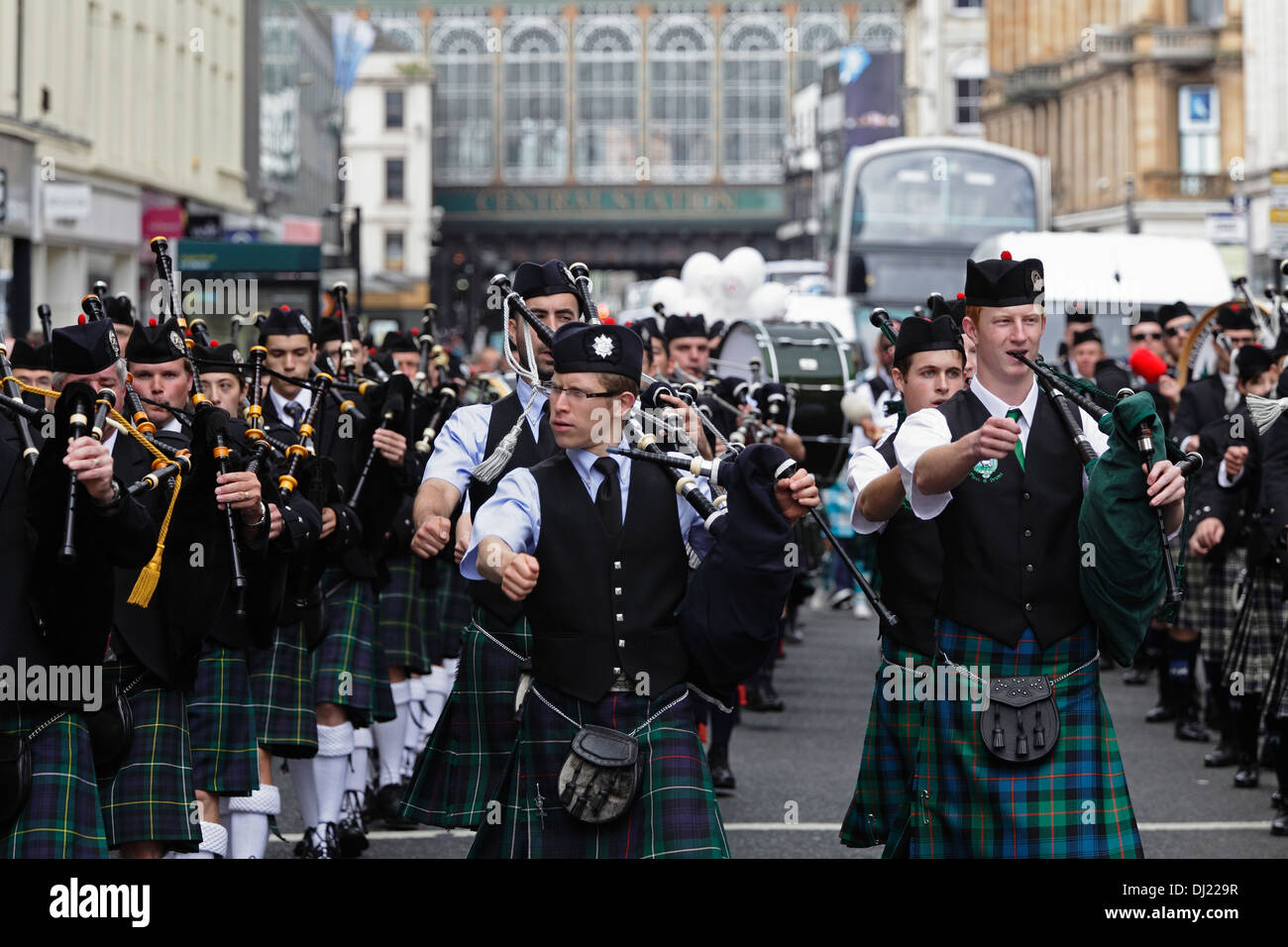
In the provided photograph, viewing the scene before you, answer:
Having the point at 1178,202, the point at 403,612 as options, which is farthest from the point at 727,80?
the point at 403,612

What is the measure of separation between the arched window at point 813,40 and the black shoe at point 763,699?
82462 mm

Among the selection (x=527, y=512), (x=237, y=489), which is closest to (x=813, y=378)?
(x=237, y=489)

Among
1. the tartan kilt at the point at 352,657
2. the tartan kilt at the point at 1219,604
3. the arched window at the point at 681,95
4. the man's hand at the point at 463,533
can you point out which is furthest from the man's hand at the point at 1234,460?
the arched window at the point at 681,95

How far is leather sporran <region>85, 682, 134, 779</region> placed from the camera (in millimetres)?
5504

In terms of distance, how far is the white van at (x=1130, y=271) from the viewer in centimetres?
1861

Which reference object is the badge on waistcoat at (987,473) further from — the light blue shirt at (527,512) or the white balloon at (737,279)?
the white balloon at (737,279)

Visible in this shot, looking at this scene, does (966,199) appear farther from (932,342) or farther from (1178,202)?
(1178,202)

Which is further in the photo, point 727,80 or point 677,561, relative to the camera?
point 727,80

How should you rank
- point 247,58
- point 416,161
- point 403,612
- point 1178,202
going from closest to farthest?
point 403,612 → point 247,58 → point 1178,202 → point 416,161

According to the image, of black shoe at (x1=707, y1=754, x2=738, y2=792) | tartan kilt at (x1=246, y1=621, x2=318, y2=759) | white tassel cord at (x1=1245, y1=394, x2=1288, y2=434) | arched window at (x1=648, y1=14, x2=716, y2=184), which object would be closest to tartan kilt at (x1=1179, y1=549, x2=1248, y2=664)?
white tassel cord at (x1=1245, y1=394, x2=1288, y2=434)

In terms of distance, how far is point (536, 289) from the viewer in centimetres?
646

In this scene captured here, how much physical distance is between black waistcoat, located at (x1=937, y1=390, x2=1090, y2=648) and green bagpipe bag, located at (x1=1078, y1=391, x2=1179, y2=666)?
65 mm

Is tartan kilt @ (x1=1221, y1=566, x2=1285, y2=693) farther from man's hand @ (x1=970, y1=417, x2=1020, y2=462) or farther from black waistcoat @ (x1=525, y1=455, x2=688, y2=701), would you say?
black waistcoat @ (x1=525, y1=455, x2=688, y2=701)

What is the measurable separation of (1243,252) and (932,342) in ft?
108
